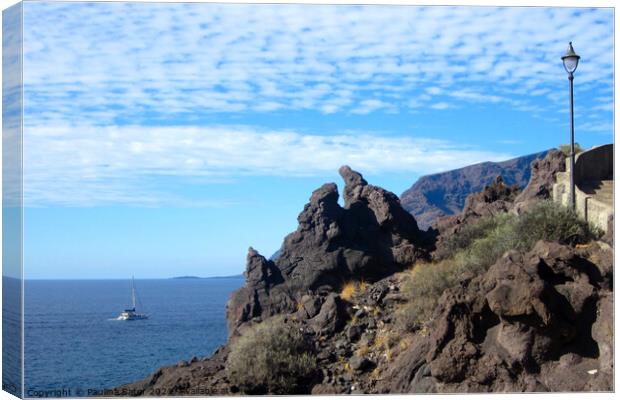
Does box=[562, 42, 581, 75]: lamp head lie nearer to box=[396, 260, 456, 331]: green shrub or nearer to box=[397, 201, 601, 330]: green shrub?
box=[397, 201, 601, 330]: green shrub

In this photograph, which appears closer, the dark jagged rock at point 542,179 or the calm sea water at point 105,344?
the dark jagged rock at point 542,179

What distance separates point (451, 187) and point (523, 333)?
28993mm

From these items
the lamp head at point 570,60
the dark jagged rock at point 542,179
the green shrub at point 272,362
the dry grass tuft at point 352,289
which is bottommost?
the green shrub at point 272,362

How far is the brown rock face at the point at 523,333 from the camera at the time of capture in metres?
11.3

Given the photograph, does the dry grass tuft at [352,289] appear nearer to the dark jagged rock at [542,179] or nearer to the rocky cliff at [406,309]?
the rocky cliff at [406,309]

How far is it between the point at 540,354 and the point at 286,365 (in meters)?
4.54

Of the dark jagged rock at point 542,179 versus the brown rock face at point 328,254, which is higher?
the dark jagged rock at point 542,179

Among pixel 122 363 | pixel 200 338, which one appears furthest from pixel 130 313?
pixel 122 363

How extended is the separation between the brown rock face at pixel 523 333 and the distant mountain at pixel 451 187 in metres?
21.2

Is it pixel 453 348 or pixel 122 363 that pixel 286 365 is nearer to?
pixel 453 348

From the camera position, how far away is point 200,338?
162 ft

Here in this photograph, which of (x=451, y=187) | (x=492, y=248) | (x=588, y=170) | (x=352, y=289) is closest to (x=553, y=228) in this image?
(x=492, y=248)

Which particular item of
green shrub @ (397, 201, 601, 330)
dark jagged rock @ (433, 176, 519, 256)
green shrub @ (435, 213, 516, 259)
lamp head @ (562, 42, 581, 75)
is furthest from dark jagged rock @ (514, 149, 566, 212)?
lamp head @ (562, 42, 581, 75)

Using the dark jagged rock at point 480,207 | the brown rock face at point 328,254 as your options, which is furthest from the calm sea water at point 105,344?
the dark jagged rock at point 480,207
